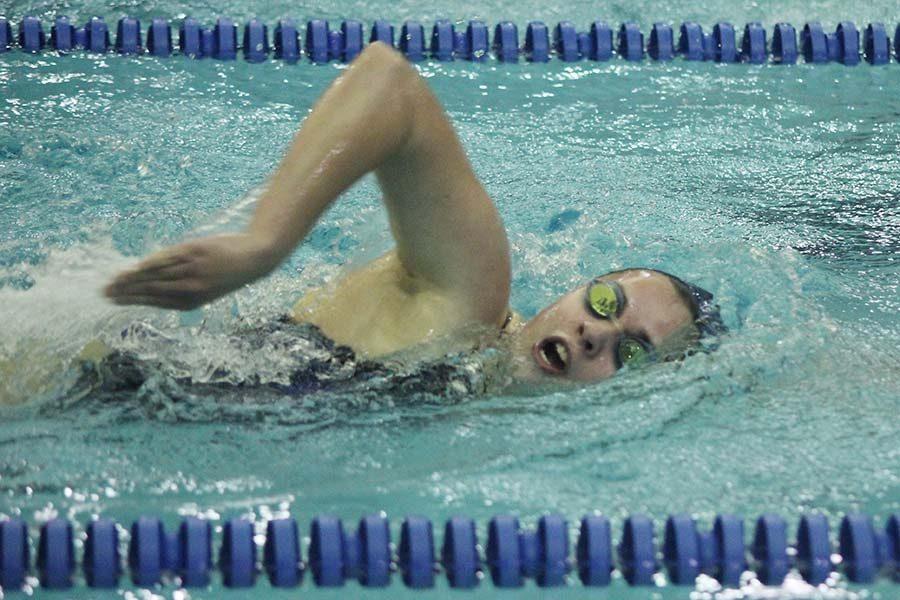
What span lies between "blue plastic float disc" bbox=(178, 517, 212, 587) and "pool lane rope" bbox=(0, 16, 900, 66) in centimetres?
259

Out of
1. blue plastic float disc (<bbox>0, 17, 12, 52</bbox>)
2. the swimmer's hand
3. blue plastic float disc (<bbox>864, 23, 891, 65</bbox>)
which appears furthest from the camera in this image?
blue plastic float disc (<bbox>864, 23, 891, 65</bbox>)

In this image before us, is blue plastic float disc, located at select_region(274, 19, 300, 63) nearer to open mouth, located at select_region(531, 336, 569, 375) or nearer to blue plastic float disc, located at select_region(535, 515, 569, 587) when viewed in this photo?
open mouth, located at select_region(531, 336, 569, 375)

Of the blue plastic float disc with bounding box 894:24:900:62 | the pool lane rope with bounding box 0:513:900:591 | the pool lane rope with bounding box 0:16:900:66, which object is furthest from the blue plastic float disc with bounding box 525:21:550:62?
the pool lane rope with bounding box 0:513:900:591

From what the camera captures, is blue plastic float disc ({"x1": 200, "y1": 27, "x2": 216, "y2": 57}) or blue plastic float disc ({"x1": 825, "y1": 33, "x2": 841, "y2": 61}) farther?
blue plastic float disc ({"x1": 825, "y1": 33, "x2": 841, "y2": 61})

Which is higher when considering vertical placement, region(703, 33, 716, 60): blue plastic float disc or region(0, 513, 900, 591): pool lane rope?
region(703, 33, 716, 60): blue plastic float disc

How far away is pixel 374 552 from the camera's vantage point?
213 cm

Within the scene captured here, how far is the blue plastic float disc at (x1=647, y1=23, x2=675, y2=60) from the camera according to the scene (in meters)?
4.57

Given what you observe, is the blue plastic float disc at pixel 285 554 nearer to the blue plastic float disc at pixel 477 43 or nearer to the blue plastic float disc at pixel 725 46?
the blue plastic float disc at pixel 477 43

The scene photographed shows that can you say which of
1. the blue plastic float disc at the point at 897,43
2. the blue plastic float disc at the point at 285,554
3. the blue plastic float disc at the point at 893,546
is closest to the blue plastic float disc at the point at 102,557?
the blue plastic float disc at the point at 285,554

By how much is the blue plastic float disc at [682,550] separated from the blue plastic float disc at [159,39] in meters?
2.83

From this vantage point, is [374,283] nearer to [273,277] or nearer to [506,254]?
[506,254]

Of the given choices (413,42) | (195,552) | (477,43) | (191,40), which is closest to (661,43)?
(477,43)

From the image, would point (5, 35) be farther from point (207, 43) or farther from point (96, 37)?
→ point (207, 43)

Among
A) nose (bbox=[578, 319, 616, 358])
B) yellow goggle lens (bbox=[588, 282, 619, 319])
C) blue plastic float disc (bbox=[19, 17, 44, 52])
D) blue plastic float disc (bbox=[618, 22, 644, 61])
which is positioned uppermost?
blue plastic float disc (bbox=[19, 17, 44, 52])
